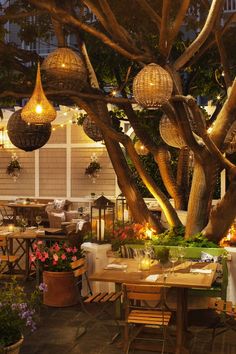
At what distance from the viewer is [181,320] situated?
5281 mm

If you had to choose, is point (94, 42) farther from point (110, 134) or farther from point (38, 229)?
point (38, 229)

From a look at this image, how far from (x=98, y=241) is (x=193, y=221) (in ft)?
4.24

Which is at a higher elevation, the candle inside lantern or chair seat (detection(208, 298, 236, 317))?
the candle inside lantern

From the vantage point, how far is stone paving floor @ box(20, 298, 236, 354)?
5263 mm

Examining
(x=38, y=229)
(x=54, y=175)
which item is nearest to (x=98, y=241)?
(x=38, y=229)

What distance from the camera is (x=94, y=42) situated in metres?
8.40

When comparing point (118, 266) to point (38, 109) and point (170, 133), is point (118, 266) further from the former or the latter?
point (170, 133)

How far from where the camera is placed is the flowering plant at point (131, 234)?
711 centimetres

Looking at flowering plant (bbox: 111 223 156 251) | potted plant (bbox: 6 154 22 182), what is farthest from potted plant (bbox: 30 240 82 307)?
potted plant (bbox: 6 154 22 182)

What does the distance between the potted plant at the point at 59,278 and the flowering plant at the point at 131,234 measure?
578 millimetres

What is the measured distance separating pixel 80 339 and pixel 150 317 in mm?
1013

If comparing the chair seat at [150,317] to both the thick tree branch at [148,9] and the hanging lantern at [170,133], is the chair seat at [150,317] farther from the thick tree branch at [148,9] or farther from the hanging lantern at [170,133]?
the thick tree branch at [148,9]

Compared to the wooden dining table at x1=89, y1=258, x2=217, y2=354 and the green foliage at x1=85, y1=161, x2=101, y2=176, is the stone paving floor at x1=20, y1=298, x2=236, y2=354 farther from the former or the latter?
the green foliage at x1=85, y1=161, x2=101, y2=176

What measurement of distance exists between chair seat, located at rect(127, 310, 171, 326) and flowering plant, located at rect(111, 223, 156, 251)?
80.5 inches
